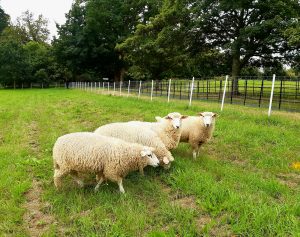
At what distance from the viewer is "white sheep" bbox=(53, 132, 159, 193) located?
5.51 m

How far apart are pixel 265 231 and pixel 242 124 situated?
6.70 metres

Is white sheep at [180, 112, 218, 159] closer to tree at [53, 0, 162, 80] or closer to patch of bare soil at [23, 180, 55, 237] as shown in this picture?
patch of bare soil at [23, 180, 55, 237]

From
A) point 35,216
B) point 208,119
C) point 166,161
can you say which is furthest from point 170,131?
point 35,216

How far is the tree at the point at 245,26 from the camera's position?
21230 mm

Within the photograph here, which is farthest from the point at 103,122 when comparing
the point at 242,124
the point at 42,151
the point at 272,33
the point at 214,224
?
the point at 272,33

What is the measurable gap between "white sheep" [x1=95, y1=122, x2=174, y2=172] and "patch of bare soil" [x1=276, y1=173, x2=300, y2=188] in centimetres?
214

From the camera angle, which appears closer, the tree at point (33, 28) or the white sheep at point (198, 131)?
the white sheep at point (198, 131)

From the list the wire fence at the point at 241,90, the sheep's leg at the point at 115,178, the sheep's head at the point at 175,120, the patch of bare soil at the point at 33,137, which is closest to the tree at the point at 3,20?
the wire fence at the point at 241,90

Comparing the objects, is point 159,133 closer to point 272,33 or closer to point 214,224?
point 214,224

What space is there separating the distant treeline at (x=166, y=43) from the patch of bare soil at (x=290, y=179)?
11.5 meters

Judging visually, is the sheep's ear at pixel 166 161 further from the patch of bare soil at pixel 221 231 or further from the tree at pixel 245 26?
the tree at pixel 245 26

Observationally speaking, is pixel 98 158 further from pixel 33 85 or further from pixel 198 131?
pixel 33 85

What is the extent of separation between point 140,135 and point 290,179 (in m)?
3.07

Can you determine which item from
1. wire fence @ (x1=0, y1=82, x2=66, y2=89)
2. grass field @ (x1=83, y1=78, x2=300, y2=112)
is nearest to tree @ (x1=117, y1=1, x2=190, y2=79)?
grass field @ (x1=83, y1=78, x2=300, y2=112)
